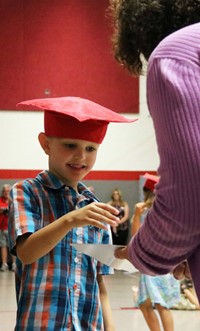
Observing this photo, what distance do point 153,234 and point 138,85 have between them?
12769 mm

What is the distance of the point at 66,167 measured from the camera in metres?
2.55

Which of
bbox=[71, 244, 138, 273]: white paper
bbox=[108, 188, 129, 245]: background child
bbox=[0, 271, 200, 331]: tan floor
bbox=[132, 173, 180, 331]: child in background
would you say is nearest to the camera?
bbox=[71, 244, 138, 273]: white paper

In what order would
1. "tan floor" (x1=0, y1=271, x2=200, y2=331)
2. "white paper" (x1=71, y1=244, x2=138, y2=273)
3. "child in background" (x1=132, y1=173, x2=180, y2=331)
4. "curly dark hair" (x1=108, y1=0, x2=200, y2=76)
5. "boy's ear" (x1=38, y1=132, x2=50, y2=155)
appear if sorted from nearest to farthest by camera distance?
"curly dark hair" (x1=108, y1=0, x2=200, y2=76) < "white paper" (x1=71, y1=244, x2=138, y2=273) < "boy's ear" (x1=38, y1=132, x2=50, y2=155) < "child in background" (x1=132, y1=173, x2=180, y2=331) < "tan floor" (x1=0, y1=271, x2=200, y2=331)

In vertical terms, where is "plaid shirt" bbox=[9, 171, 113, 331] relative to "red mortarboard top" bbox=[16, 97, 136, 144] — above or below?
below

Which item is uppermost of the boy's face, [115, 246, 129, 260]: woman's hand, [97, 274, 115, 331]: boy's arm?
the boy's face

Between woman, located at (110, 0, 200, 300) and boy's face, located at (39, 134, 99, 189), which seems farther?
boy's face, located at (39, 134, 99, 189)

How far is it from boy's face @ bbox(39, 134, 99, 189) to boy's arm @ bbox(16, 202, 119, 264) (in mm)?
312

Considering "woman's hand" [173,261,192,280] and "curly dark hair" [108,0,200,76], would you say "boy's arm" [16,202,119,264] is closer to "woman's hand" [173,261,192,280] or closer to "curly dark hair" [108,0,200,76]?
"woman's hand" [173,261,192,280]

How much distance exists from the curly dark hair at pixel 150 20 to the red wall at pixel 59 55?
1206cm

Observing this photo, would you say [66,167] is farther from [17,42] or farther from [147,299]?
[17,42]

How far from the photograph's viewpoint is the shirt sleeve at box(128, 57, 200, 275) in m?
1.43

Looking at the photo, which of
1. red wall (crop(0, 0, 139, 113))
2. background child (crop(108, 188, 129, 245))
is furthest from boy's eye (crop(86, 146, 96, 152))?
red wall (crop(0, 0, 139, 113))

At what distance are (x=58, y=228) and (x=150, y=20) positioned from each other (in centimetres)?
81

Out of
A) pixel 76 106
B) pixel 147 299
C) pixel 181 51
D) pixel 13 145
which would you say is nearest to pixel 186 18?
pixel 181 51
